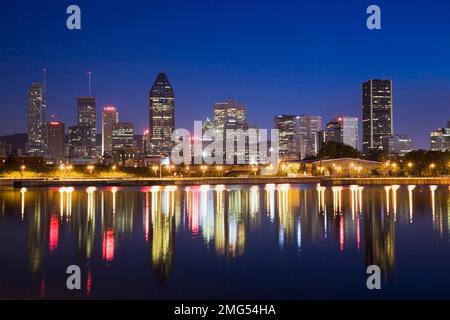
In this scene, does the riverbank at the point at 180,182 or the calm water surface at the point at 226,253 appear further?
the riverbank at the point at 180,182

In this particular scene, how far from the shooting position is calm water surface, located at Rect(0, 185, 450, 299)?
14.4 m

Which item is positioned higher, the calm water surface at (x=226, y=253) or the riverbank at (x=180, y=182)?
the riverbank at (x=180, y=182)

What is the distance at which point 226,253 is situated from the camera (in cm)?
1967

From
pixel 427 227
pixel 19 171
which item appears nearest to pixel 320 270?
pixel 427 227

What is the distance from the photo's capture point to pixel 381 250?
789 inches

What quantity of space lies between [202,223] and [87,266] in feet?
37.9

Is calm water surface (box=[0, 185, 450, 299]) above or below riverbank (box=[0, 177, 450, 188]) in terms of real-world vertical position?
below

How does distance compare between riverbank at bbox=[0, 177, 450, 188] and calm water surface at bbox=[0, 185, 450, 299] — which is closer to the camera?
calm water surface at bbox=[0, 185, 450, 299]

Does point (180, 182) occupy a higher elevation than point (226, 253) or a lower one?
higher

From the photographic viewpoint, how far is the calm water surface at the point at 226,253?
1441 cm

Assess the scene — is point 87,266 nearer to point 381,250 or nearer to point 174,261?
point 174,261

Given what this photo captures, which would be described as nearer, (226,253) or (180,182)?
(226,253)
